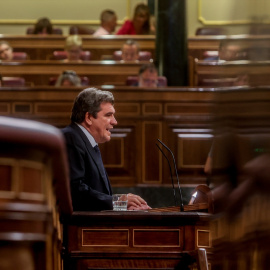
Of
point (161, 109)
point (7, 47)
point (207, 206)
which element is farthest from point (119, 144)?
point (207, 206)

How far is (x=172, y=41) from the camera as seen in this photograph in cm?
828

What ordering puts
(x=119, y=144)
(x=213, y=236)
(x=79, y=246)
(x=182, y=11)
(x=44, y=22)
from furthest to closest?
(x=44, y=22), (x=182, y=11), (x=119, y=144), (x=79, y=246), (x=213, y=236)

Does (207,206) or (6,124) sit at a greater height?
(6,124)

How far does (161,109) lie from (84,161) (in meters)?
3.43

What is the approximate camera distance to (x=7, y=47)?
921 cm

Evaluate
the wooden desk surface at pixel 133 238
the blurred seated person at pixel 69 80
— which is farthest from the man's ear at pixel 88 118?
the blurred seated person at pixel 69 80

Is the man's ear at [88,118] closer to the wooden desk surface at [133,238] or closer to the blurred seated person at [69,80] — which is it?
the wooden desk surface at [133,238]

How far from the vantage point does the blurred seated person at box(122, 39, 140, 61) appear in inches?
345

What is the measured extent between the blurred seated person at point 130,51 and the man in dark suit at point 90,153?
4692 mm

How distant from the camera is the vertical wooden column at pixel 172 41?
8.23 m

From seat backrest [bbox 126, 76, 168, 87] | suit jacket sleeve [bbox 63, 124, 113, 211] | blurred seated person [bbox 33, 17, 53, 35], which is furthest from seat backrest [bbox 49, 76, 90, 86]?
suit jacket sleeve [bbox 63, 124, 113, 211]

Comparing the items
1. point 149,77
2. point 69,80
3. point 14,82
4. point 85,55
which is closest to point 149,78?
point 149,77

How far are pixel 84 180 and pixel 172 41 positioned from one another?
15.5 feet

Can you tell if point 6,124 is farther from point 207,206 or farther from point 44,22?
point 44,22
